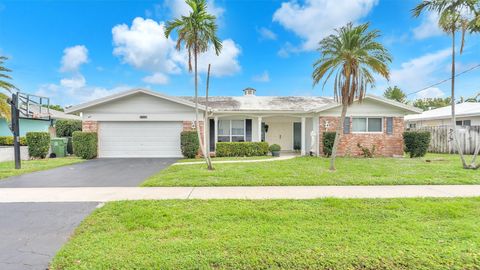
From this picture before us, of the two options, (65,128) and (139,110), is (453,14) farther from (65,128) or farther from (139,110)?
(65,128)

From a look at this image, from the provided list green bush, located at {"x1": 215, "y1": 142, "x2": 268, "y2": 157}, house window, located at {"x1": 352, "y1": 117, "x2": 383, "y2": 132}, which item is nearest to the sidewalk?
green bush, located at {"x1": 215, "y1": 142, "x2": 268, "y2": 157}

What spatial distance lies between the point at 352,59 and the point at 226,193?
6373 millimetres

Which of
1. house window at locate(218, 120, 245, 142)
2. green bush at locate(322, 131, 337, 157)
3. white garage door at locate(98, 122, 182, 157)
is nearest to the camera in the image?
green bush at locate(322, 131, 337, 157)

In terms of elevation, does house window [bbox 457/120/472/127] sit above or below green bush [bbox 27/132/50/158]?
above

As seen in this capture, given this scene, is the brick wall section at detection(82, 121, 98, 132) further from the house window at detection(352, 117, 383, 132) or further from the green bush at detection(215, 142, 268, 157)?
the house window at detection(352, 117, 383, 132)

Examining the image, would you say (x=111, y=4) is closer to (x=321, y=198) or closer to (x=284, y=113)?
(x=284, y=113)

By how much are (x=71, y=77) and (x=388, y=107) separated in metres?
26.4

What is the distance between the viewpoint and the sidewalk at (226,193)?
5.70 meters

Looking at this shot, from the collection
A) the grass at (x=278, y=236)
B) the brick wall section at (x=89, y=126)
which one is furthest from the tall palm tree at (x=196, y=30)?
the brick wall section at (x=89, y=126)

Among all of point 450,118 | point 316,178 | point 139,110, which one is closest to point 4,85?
point 139,110

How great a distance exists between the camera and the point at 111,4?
45.6 ft

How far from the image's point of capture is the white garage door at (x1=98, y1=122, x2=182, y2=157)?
1446 centimetres

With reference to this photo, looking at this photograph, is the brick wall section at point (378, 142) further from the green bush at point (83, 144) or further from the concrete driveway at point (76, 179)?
the green bush at point (83, 144)

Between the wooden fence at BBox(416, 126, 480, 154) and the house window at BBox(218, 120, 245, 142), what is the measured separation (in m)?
12.1
